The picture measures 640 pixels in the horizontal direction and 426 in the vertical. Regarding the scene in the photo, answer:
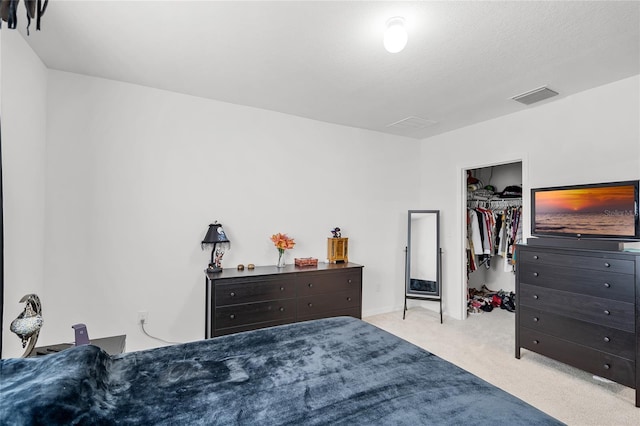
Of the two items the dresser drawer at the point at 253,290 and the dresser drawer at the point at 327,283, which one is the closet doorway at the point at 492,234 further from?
the dresser drawer at the point at 253,290

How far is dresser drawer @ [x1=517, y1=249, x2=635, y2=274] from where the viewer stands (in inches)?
91.2

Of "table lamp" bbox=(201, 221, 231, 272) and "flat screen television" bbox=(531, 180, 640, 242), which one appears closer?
"flat screen television" bbox=(531, 180, 640, 242)

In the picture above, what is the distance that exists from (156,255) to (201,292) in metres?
0.58

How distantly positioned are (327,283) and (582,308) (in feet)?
7.44

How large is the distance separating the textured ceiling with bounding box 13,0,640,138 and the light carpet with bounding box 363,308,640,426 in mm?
2573

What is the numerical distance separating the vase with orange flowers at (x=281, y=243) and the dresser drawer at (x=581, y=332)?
242 cm

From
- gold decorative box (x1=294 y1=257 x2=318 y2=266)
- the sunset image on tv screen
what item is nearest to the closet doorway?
the sunset image on tv screen

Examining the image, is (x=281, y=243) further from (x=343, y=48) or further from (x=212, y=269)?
(x=343, y=48)

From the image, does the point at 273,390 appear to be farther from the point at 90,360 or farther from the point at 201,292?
the point at 201,292

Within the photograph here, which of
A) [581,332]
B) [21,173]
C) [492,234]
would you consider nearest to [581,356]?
[581,332]

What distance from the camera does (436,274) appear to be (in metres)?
4.20

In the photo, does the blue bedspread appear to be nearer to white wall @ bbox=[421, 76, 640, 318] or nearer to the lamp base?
the lamp base

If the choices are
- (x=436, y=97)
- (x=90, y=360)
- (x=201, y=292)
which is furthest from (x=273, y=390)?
(x=436, y=97)

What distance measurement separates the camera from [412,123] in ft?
12.8
